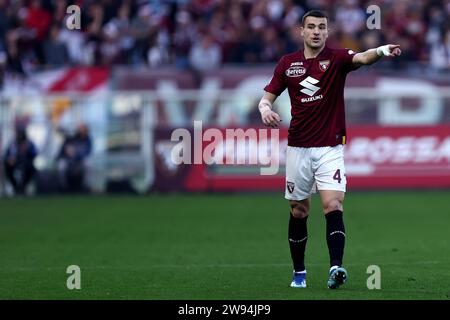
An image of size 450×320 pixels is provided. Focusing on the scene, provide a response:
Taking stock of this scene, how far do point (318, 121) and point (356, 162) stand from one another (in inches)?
645

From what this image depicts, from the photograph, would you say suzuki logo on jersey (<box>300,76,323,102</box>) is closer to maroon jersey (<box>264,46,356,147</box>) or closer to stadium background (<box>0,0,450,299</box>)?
maroon jersey (<box>264,46,356,147</box>)

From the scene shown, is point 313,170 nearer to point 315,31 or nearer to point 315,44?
point 315,44

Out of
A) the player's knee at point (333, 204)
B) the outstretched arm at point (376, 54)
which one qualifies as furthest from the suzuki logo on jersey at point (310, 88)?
the player's knee at point (333, 204)

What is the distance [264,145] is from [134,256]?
12294 mm

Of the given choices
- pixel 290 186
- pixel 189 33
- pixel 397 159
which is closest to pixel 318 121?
pixel 290 186

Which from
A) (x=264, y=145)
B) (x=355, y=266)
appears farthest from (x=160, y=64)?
(x=355, y=266)

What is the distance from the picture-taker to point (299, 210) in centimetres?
Answer: 1034

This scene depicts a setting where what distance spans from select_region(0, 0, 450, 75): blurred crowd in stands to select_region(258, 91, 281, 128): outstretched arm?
16877 mm

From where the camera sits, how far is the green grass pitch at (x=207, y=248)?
10.2 m

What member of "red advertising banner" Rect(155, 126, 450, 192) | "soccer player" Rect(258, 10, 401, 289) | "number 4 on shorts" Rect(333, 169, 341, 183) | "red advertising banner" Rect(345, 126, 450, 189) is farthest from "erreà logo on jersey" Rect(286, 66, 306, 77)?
"red advertising banner" Rect(345, 126, 450, 189)

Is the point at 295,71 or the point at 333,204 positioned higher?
the point at 295,71

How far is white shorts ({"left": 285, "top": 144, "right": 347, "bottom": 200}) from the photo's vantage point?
32.9 ft

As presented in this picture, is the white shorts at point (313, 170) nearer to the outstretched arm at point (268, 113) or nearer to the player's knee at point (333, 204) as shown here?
the player's knee at point (333, 204)

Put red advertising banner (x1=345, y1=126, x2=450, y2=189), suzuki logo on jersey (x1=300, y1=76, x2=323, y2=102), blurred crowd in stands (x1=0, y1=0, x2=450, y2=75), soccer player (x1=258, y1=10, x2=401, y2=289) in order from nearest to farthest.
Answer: soccer player (x1=258, y1=10, x2=401, y2=289)
suzuki logo on jersey (x1=300, y1=76, x2=323, y2=102)
red advertising banner (x1=345, y1=126, x2=450, y2=189)
blurred crowd in stands (x1=0, y1=0, x2=450, y2=75)
